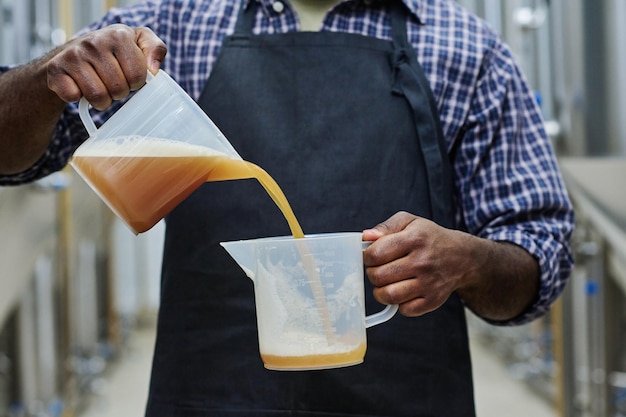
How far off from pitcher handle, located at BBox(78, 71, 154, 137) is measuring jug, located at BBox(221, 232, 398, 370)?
195mm

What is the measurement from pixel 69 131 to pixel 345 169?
0.42 m

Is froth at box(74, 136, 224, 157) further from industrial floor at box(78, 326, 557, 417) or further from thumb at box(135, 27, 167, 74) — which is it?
industrial floor at box(78, 326, 557, 417)

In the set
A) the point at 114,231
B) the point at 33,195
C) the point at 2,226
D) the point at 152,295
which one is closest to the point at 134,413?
the point at 33,195

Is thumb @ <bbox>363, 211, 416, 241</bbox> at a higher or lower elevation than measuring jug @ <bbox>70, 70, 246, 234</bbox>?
lower

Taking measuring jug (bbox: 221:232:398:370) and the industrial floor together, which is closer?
measuring jug (bbox: 221:232:398:370)

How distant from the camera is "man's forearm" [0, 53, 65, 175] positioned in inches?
43.7

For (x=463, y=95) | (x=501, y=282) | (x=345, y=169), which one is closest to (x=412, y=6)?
(x=463, y=95)

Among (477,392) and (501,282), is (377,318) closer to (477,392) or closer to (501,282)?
(501,282)

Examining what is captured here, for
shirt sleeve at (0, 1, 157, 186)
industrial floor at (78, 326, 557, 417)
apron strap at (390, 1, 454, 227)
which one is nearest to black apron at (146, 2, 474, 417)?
apron strap at (390, 1, 454, 227)

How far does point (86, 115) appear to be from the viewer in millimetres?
949

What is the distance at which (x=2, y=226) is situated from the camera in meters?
2.44

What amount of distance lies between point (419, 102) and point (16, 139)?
0.57 metres

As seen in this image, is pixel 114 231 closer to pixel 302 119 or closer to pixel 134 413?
pixel 134 413

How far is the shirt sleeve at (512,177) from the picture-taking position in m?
1.27
